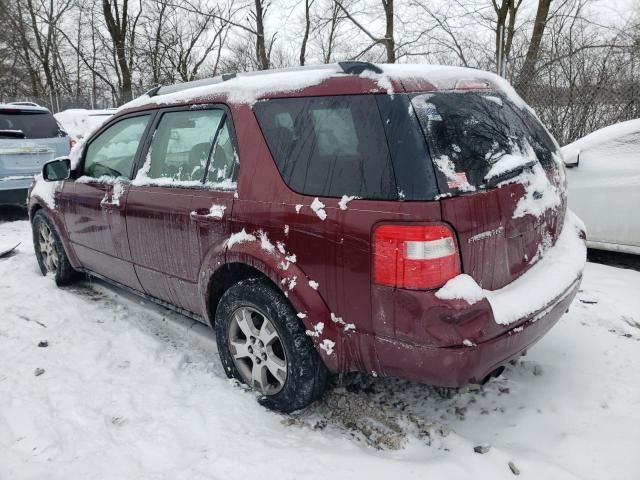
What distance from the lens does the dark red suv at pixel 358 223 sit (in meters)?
1.98

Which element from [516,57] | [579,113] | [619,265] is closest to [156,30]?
[516,57]

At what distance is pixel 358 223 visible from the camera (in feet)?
6.76

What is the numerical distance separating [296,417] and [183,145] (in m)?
1.76

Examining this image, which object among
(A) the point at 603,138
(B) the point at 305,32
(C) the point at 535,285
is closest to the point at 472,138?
(C) the point at 535,285

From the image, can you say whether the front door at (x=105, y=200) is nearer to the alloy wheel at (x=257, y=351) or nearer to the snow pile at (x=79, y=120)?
the alloy wheel at (x=257, y=351)

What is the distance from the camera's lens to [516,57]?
30.3 feet

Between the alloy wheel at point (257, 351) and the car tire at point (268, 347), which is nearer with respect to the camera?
the car tire at point (268, 347)

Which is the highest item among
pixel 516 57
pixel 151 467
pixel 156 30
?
pixel 156 30

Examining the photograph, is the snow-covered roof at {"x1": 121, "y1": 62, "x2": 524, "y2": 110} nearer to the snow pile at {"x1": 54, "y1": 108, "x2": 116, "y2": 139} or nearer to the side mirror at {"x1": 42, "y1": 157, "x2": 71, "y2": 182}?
the side mirror at {"x1": 42, "y1": 157, "x2": 71, "y2": 182}

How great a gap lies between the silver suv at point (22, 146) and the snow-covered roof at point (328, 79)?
4.94 meters

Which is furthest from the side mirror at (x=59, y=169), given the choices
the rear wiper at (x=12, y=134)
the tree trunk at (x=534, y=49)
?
the tree trunk at (x=534, y=49)

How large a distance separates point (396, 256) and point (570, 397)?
148cm

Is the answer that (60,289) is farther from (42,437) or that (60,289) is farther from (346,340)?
(346,340)

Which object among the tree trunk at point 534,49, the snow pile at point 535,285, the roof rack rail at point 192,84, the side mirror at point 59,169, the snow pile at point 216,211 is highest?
the tree trunk at point 534,49
